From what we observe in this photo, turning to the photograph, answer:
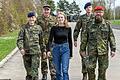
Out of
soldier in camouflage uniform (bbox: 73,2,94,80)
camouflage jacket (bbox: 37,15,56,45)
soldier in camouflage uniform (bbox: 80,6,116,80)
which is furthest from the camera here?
camouflage jacket (bbox: 37,15,56,45)

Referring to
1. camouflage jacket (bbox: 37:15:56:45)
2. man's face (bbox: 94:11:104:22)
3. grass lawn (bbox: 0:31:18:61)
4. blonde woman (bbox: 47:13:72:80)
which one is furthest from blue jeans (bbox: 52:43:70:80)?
grass lawn (bbox: 0:31:18:61)

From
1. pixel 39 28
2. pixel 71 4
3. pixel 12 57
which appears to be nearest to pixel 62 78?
pixel 39 28

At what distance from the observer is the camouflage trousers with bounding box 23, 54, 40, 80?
33.0ft

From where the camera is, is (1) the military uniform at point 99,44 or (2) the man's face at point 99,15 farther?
(1) the military uniform at point 99,44

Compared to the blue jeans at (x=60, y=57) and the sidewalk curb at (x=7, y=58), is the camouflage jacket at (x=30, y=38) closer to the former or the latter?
the blue jeans at (x=60, y=57)

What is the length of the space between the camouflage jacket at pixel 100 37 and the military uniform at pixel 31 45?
55.9 inches

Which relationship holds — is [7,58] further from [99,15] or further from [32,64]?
[99,15]

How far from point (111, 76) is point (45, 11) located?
295cm

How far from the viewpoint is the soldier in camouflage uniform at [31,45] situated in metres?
10.1

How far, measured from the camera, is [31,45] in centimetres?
1010

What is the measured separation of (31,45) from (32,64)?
433 mm

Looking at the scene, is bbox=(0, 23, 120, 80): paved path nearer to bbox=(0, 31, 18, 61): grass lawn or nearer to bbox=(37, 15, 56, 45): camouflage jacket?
bbox=(0, 31, 18, 61): grass lawn

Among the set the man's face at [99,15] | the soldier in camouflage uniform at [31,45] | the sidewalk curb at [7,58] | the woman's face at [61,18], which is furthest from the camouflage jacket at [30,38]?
the sidewalk curb at [7,58]

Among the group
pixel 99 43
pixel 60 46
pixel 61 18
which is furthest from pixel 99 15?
pixel 60 46
